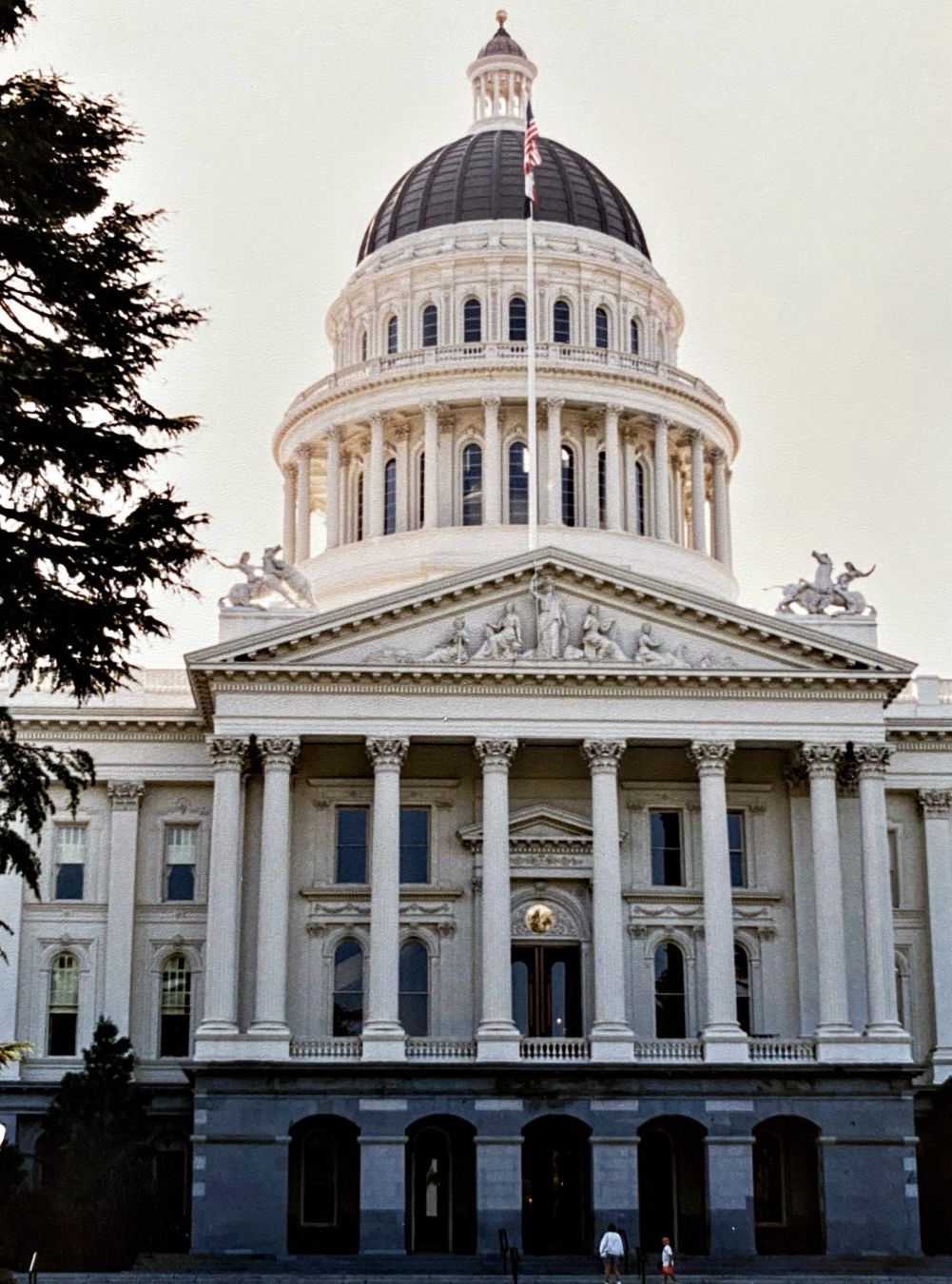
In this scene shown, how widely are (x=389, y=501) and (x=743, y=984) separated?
76.3ft

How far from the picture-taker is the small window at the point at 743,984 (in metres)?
57.5

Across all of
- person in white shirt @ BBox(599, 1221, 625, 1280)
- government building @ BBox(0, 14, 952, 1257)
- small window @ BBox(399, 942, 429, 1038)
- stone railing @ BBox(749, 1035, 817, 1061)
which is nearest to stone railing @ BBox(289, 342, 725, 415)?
government building @ BBox(0, 14, 952, 1257)

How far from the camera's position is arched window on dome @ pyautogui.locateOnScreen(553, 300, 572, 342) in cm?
7712

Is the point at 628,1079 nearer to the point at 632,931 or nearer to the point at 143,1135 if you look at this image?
the point at 632,931

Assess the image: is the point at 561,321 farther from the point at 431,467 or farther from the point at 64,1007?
the point at 64,1007

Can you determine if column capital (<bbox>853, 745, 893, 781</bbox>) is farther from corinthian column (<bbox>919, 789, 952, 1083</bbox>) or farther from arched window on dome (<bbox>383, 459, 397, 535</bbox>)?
arched window on dome (<bbox>383, 459, 397, 535</bbox>)

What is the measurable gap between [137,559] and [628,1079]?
A: 31341mm

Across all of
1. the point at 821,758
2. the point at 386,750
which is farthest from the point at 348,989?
the point at 821,758

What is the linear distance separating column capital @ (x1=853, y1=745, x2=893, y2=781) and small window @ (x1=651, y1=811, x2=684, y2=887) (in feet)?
17.6

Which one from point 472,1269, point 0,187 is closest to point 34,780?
point 0,187

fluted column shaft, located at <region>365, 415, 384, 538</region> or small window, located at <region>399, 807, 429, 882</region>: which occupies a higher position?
fluted column shaft, located at <region>365, 415, 384, 538</region>

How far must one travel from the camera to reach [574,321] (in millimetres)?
77125

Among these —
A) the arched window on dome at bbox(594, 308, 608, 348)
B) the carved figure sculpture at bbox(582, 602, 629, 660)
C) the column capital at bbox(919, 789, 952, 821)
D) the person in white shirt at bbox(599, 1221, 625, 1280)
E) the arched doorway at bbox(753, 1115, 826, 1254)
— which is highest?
the arched window on dome at bbox(594, 308, 608, 348)

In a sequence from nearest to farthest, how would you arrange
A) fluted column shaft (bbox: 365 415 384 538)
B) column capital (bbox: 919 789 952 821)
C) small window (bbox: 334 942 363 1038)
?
small window (bbox: 334 942 363 1038) < column capital (bbox: 919 789 952 821) < fluted column shaft (bbox: 365 415 384 538)
